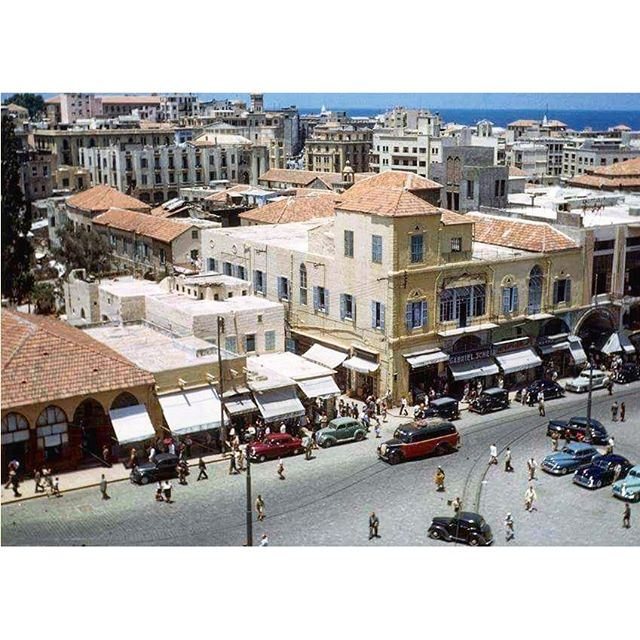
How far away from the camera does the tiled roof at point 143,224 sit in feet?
205

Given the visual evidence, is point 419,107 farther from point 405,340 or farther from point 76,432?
point 76,432

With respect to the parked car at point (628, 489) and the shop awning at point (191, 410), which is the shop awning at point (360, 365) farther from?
the parked car at point (628, 489)

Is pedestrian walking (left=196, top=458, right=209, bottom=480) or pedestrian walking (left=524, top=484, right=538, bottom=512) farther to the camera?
pedestrian walking (left=196, top=458, right=209, bottom=480)

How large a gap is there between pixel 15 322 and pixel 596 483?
74.9 ft

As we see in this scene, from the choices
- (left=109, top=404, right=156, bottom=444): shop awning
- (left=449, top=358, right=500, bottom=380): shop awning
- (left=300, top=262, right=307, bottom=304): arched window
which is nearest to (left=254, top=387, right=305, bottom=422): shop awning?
(left=109, top=404, right=156, bottom=444): shop awning

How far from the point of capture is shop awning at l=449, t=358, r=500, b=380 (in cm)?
4727

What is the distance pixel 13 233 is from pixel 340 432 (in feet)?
52.0

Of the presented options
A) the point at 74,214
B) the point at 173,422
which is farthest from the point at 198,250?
the point at 173,422

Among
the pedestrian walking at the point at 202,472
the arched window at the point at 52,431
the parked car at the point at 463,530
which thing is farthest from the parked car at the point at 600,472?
the arched window at the point at 52,431

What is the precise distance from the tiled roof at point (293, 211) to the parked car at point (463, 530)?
35.7 m

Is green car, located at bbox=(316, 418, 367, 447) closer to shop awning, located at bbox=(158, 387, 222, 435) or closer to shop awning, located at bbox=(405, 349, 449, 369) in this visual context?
shop awning, located at bbox=(158, 387, 222, 435)

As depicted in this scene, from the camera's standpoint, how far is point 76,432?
Answer: 35.1 m

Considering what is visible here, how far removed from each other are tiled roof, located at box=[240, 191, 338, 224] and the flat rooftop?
71.1ft

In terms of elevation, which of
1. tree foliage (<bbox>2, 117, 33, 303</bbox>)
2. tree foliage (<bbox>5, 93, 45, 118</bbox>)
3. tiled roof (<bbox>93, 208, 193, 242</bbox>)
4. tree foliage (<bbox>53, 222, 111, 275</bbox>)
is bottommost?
tree foliage (<bbox>53, 222, 111, 275</bbox>)
